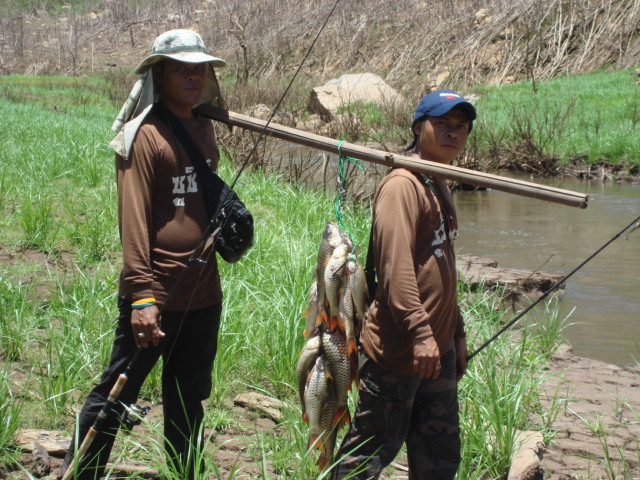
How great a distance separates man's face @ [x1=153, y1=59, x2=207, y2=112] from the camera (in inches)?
105

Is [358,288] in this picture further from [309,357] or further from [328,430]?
[328,430]

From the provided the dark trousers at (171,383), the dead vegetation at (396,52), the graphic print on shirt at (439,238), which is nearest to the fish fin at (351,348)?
the graphic print on shirt at (439,238)

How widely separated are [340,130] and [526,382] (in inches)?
448

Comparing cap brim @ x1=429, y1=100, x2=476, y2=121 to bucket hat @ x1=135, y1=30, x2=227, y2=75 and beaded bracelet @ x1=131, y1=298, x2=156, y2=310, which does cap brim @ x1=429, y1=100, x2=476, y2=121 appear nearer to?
bucket hat @ x1=135, y1=30, x2=227, y2=75

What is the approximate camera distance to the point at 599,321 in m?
6.51

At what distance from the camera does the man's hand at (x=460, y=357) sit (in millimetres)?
2857

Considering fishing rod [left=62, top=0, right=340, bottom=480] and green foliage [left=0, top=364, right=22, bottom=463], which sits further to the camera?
green foliage [left=0, top=364, right=22, bottom=463]

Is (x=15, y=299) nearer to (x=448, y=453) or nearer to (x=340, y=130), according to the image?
(x=448, y=453)

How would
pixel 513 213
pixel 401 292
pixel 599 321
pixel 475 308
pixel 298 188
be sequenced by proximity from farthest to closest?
pixel 513 213
pixel 298 188
pixel 599 321
pixel 475 308
pixel 401 292

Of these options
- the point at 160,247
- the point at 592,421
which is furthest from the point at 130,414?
the point at 592,421

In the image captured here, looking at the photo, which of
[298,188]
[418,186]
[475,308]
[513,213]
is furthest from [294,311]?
[513,213]

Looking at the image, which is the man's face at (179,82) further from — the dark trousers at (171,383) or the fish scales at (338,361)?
the fish scales at (338,361)

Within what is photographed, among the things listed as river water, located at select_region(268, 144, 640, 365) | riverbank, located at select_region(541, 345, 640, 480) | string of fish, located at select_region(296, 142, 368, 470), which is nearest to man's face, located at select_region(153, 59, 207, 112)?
string of fish, located at select_region(296, 142, 368, 470)

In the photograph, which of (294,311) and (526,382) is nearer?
(526,382)
